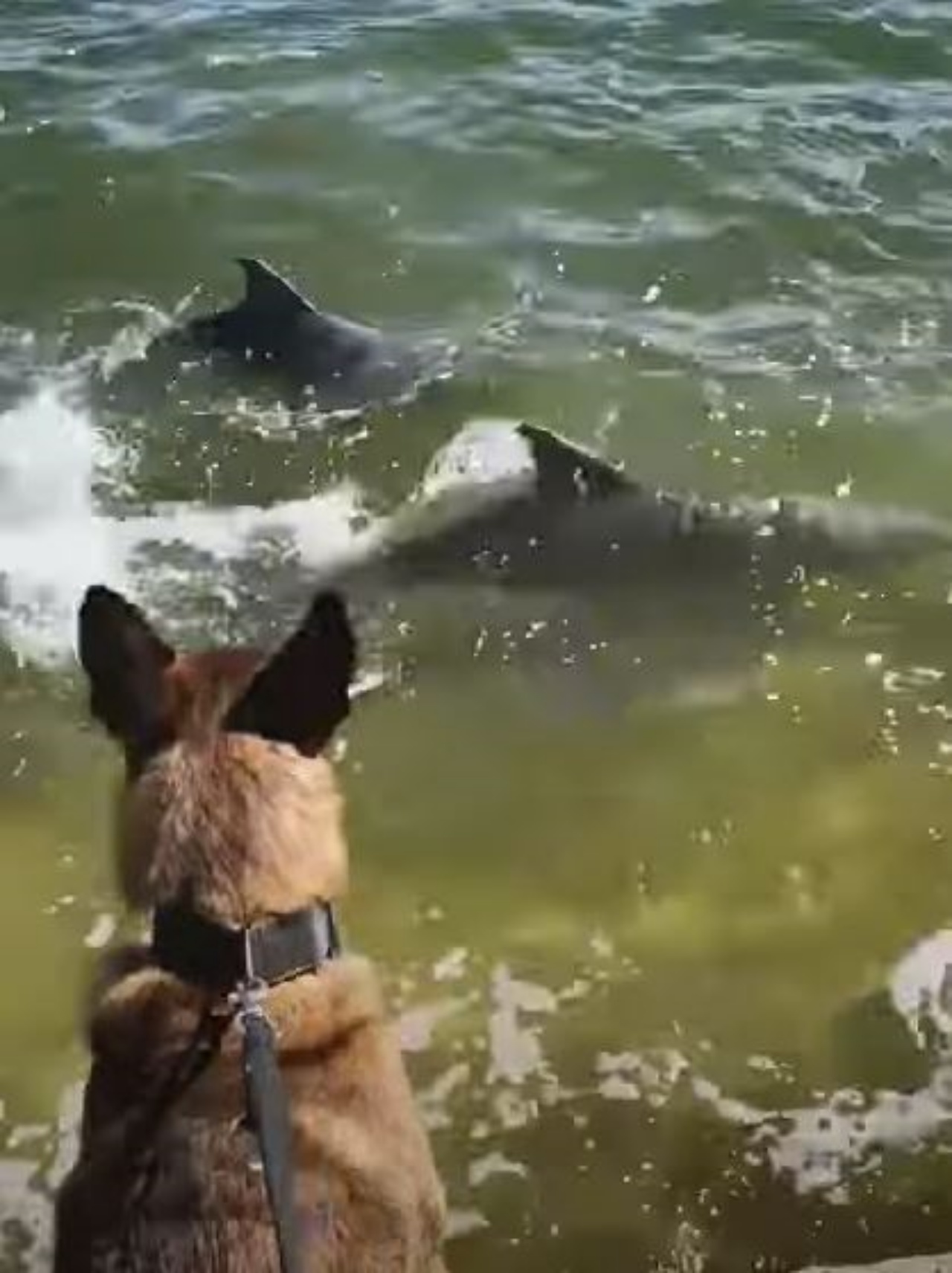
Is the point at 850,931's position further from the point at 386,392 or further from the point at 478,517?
the point at 386,392

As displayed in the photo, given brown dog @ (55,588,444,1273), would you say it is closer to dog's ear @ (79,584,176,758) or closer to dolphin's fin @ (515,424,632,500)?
dog's ear @ (79,584,176,758)

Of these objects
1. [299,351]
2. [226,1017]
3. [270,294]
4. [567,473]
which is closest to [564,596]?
[567,473]

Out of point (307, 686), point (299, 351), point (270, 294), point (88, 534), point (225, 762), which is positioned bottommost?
point (88, 534)

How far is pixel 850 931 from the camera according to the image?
675 centimetres

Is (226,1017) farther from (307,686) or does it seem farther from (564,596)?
(564,596)

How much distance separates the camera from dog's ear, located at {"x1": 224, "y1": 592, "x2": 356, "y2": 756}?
4.24m

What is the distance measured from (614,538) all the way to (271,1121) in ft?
17.5

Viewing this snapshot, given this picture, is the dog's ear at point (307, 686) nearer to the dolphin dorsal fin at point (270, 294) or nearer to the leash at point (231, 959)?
the leash at point (231, 959)

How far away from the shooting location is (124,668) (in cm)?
438

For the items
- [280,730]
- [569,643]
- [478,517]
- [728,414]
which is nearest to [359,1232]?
[280,730]

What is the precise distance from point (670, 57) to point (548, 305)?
373cm

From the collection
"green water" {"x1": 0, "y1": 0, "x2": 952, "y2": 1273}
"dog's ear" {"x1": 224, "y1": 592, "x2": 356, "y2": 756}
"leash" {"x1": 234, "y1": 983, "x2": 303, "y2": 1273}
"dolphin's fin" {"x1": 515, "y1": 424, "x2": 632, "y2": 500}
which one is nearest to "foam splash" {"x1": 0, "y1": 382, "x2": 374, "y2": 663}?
"green water" {"x1": 0, "y1": 0, "x2": 952, "y2": 1273}

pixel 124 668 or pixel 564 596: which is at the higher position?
pixel 124 668

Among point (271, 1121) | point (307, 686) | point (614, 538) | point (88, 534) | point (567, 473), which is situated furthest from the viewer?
point (88, 534)
